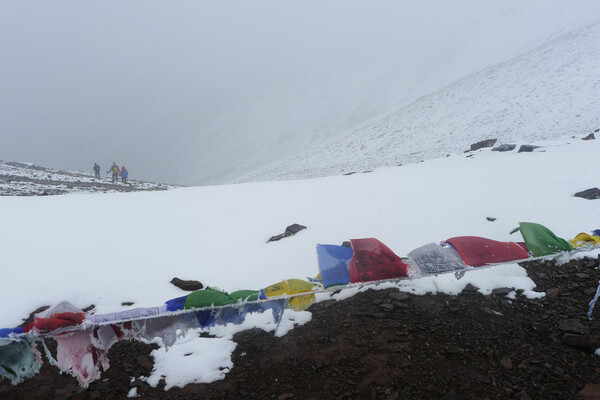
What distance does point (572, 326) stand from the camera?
399cm

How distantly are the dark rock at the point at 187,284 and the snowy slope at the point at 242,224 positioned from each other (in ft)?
0.88

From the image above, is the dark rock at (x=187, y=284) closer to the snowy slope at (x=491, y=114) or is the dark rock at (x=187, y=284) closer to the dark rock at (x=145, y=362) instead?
the dark rock at (x=145, y=362)

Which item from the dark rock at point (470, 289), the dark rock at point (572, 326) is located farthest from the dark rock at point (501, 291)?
the dark rock at point (572, 326)

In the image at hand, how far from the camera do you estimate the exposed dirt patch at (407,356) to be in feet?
11.2

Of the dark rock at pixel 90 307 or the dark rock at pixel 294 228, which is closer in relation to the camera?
the dark rock at pixel 90 307

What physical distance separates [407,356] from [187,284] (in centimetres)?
466

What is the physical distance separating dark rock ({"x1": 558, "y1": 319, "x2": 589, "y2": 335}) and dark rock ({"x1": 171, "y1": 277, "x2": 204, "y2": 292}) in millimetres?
6265

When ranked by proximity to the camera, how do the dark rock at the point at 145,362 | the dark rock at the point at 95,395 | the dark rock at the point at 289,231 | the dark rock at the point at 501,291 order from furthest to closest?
1. the dark rock at the point at 289,231
2. the dark rock at the point at 501,291
3. the dark rock at the point at 145,362
4. the dark rock at the point at 95,395

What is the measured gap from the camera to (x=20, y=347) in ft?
11.3

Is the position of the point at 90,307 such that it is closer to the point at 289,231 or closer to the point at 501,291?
the point at 289,231

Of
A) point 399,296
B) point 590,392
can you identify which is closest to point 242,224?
point 399,296

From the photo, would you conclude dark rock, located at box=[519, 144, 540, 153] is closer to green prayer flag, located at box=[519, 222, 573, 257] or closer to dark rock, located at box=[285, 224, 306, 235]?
dark rock, located at box=[285, 224, 306, 235]

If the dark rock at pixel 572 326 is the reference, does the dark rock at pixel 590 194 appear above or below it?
above

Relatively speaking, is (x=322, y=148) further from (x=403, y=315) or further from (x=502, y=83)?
(x=403, y=315)
